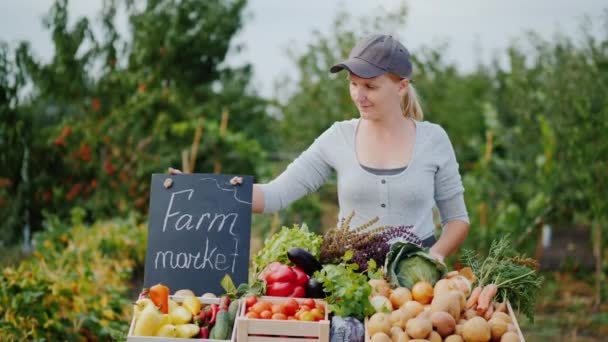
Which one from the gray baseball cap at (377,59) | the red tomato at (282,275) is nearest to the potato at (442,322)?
the red tomato at (282,275)

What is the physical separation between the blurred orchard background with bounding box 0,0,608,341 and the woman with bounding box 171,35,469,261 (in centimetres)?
406

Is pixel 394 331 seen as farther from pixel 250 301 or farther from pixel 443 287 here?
pixel 250 301

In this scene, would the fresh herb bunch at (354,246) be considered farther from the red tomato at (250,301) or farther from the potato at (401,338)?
the potato at (401,338)

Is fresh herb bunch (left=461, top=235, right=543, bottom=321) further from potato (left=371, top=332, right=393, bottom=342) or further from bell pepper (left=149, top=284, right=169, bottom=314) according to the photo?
bell pepper (left=149, top=284, right=169, bottom=314)

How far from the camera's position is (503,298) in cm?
328

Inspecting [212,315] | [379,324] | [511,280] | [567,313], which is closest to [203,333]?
[212,315]

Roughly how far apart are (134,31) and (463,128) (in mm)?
4496

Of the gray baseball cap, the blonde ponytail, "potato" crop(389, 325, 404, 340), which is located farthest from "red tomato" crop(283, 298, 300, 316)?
the blonde ponytail

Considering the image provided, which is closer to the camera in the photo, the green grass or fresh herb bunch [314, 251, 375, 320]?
fresh herb bunch [314, 251, 375, 320]

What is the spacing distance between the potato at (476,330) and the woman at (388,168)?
2.80ft

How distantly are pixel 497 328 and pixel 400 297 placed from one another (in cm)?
36

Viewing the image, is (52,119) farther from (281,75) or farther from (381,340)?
(381,340)

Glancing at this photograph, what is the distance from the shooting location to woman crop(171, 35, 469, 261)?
386 centimetres

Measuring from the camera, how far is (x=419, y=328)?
2.94m
